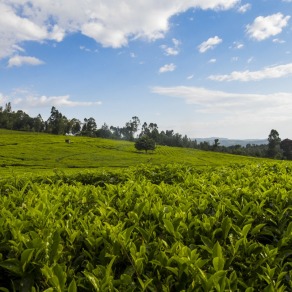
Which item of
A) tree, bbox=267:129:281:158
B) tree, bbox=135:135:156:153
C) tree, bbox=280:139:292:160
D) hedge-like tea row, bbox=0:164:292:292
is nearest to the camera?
hedge-like tea row, bbox=0:164:292:292

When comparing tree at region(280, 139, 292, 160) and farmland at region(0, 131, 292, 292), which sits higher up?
tree at region(280, 139, 292, 160)

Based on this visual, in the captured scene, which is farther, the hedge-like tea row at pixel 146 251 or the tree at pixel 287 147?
the tree at pixel 287 147

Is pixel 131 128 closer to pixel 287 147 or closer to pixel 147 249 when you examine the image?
pixel 287 147

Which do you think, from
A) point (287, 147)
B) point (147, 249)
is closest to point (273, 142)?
point (287, 147)

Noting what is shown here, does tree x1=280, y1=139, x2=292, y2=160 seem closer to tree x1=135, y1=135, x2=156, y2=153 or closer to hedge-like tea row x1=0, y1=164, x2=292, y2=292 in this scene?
tree x1=135, y1=135, x2=156, y2=153

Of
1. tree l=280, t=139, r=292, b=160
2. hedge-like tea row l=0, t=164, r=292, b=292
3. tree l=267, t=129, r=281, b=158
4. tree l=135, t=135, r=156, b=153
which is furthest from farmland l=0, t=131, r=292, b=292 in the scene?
tree l=280, t=139, r=292, b=160

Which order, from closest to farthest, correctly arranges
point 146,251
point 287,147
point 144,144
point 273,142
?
point 146,251, point 144,144, point 273,142, point 287,147

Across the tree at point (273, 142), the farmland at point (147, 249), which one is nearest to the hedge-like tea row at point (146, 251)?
the farmland at point (147, 249)

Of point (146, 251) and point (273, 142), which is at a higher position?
point (273, 142)

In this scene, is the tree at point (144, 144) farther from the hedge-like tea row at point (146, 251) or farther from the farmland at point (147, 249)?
the hedge-like tea row at point (146, 251)

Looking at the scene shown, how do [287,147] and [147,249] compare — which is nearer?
[147,249]

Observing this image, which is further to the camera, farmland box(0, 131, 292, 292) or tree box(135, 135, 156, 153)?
tree box(135, 135, 156, 153)

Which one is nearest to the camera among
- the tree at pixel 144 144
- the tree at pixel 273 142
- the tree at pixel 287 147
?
the tree at pixel 144 144

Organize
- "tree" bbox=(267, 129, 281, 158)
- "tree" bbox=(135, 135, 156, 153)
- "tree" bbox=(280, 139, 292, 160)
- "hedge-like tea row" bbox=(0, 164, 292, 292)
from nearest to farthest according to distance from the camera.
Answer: "hedge-like tea row" bbox=(0, 164, 292, 292) < "tree" bbox=(135, 135, 156, 153) < "tree" bbox=(267, 129, 281, 158) < "tree" bbox=(280, 139, 292, 160)
